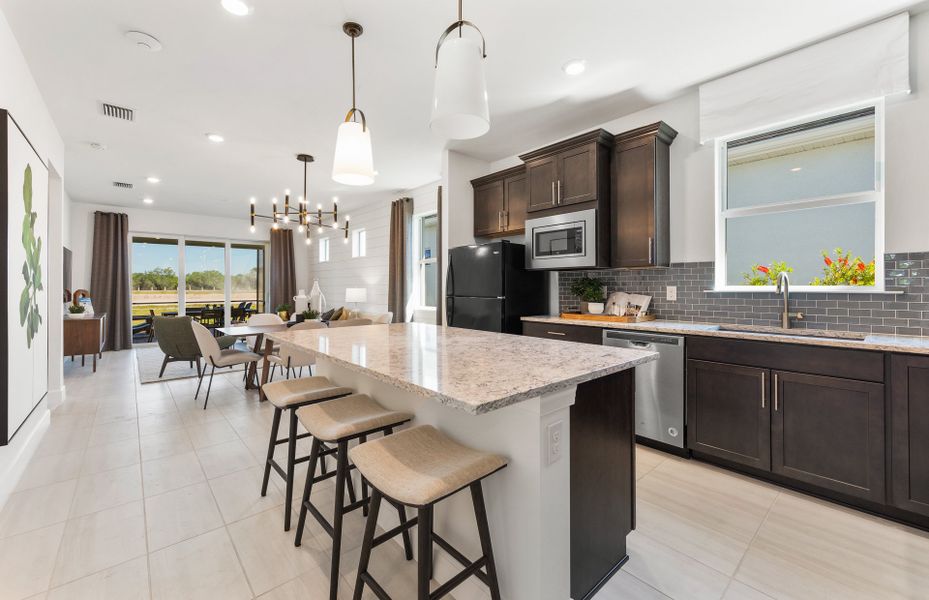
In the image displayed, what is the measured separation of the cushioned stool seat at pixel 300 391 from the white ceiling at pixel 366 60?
207cm

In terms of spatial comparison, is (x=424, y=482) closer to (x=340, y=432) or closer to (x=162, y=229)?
(x=340, y=432)

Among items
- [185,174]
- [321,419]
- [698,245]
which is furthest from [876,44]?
[185,174]

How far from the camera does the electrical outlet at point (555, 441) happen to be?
1.26m

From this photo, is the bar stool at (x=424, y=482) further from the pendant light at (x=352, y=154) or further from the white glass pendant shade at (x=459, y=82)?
the pendant light at (x=352, y=154)

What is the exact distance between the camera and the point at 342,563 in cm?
171

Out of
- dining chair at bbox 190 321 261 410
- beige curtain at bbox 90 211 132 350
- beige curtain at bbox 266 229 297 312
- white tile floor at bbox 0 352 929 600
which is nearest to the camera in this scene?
white tile floor at bbox 0 352 929 600

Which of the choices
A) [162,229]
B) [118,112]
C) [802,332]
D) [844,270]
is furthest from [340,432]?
[162,229]

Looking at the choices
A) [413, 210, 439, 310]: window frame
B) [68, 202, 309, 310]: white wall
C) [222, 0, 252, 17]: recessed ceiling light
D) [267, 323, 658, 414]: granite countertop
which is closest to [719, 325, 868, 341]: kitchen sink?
[267, 323, 658, 414]: granite countertop

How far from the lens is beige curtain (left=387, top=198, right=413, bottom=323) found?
6.23 metres

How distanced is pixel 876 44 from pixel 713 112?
2.77 ft

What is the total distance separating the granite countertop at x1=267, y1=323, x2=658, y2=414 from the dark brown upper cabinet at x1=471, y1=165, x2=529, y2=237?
7.31ft

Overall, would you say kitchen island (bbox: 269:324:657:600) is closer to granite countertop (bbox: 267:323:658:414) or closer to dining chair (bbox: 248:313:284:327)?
granite countertop (bbox: 267:323:658:414)

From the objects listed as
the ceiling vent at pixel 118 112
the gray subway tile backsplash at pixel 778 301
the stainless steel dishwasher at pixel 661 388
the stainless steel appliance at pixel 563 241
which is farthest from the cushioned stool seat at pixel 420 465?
the ceiling vent at pixel 118 112

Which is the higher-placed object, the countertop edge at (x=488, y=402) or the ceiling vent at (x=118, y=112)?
the ceiling vent at (x=118, y=112)
